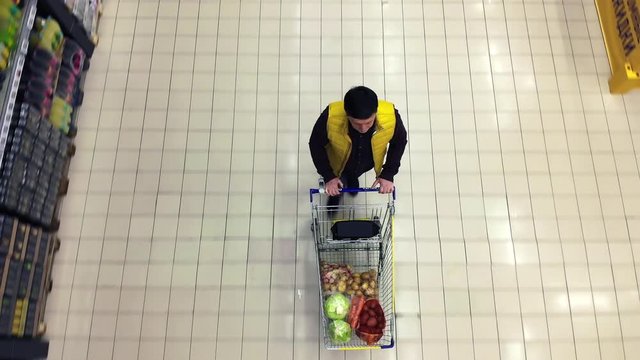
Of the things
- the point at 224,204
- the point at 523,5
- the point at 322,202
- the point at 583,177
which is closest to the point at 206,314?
the point at 224,204

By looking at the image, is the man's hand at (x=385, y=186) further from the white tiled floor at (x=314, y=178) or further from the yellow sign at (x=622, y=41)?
the yellow sign at (x=622, y=41)

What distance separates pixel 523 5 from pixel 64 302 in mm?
5092

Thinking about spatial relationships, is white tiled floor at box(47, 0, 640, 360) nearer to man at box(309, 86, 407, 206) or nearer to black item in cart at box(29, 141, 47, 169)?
Result: black item in cart at box(29, 141, 47, 169)

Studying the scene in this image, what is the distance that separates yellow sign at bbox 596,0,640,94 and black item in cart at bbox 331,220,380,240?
2.96 meters

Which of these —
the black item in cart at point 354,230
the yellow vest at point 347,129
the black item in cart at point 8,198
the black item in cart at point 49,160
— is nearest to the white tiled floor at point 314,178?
the black item in cart at point 49,160

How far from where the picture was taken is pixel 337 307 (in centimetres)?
315

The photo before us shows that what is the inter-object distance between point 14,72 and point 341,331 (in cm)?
298

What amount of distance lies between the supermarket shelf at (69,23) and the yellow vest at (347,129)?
2.64m

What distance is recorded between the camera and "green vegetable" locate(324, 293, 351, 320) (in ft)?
10.3

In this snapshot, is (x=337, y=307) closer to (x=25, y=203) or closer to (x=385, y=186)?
(x=385, y=186)

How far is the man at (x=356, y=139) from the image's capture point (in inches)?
104

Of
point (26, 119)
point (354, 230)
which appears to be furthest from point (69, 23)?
point (354, 230)

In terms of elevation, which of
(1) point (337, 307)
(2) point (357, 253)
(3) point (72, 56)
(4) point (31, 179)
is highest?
(3) point (72, 56)

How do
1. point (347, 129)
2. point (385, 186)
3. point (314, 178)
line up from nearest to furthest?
point (347, 129), point (385, 186), point (314, 178)
